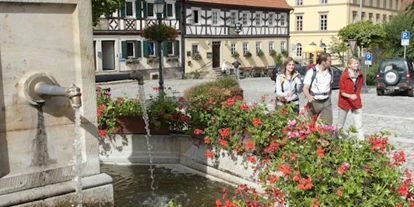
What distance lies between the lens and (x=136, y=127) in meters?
7.34

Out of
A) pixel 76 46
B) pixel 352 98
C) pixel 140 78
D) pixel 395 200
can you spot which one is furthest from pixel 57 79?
pixel 352 98

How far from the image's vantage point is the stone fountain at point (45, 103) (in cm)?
413

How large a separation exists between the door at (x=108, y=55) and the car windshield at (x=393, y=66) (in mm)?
17667

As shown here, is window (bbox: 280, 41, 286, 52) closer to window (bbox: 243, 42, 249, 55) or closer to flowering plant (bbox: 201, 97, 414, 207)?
window (bbox: 243, 42, 249, 55)

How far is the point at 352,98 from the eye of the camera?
26.1 ft

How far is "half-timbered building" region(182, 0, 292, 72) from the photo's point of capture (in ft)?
121

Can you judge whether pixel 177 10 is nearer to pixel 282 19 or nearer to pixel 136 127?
pixel 282 19

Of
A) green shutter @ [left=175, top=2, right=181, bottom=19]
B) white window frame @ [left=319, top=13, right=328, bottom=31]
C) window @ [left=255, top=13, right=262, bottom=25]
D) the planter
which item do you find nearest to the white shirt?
the planter

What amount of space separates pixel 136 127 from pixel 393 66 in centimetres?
1456

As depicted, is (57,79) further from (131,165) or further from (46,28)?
(131,165)

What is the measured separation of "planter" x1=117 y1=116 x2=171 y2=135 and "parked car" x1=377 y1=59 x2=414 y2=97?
13615 millimetres

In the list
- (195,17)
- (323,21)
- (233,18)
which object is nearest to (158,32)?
(195,17)

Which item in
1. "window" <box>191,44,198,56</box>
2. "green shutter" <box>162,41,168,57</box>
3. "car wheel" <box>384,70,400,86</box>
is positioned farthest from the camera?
"window" <box>191,44,198,56</box>

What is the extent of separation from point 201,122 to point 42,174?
268cm
